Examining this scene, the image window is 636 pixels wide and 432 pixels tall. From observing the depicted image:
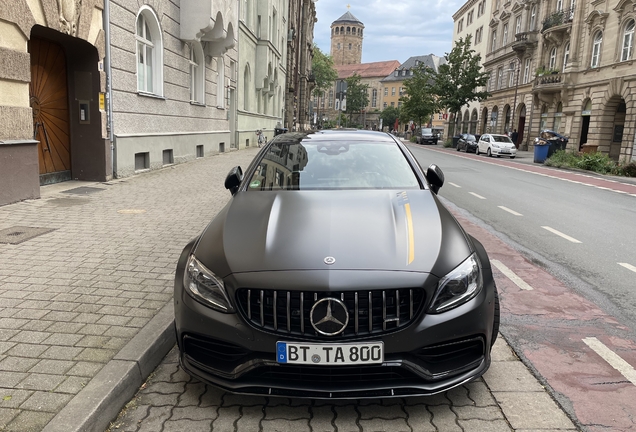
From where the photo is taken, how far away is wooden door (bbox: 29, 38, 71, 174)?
9734mm

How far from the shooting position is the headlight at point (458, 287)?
269 centimetres

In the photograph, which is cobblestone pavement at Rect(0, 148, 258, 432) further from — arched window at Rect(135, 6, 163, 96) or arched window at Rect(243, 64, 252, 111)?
arched window at Rect(243, 64, 252, 111)

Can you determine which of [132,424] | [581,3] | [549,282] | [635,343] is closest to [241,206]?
[132,424]

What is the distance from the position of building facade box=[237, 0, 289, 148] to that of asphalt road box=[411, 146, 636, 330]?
577 inches

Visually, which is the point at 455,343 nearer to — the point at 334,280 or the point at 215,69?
the point at 334,280

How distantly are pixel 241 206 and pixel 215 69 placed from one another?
695 inches

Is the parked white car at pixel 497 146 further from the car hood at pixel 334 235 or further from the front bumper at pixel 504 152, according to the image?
the car hood at pixel 334 235

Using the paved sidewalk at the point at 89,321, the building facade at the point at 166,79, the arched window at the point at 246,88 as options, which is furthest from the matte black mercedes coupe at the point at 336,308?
the arched window at the point at 246,88

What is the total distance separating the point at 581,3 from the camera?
34.6 metres

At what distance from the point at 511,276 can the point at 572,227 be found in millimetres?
3813

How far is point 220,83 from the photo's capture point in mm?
21047

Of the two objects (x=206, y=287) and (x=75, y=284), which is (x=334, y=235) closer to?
(x=206, y=287)

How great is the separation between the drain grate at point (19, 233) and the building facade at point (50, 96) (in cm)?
170

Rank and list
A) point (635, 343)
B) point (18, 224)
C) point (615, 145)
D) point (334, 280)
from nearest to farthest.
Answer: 1. point (334, 280)
2. point (635, 343)
3. point (18, 224)
4. point (615, 145)
